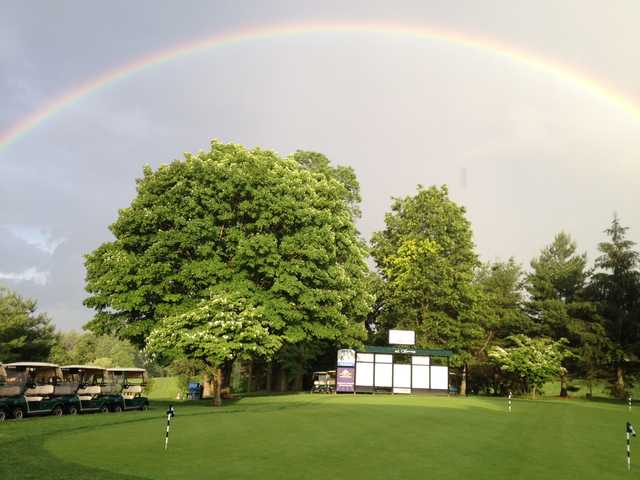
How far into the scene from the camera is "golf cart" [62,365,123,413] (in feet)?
97.8

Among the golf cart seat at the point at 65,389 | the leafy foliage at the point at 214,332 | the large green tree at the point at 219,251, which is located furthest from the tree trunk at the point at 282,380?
the golf cart seat at the point at 65,389

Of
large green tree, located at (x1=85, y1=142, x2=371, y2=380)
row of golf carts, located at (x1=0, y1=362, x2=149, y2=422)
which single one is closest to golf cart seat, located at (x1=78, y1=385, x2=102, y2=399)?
row of golf carts, located at (x1=0, y1=362, x2=149, y2=422)

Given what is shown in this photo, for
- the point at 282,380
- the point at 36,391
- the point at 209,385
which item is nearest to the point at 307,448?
the point at 36,391

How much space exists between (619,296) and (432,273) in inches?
875

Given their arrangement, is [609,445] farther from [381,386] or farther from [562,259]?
[562,259]

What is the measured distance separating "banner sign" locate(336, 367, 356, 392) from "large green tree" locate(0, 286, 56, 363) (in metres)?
32.6

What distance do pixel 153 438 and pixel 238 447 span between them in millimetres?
3590

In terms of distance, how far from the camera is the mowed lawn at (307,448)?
45.5ft

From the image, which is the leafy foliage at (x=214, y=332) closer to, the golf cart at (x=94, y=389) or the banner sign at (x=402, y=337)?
the golf cart at (x=94, y=389)

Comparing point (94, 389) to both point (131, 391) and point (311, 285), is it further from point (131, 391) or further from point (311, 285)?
point (311, 285)

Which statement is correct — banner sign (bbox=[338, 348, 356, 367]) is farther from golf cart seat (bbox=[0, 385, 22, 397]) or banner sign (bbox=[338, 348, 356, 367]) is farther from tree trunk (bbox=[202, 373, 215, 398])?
golf cart seat (bbox=[0, 385, 22, 397])

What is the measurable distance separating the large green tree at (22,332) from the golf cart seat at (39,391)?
3113cm

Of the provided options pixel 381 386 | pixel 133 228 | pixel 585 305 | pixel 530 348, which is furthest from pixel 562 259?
pixel 133 228

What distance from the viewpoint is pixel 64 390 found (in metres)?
29.3
